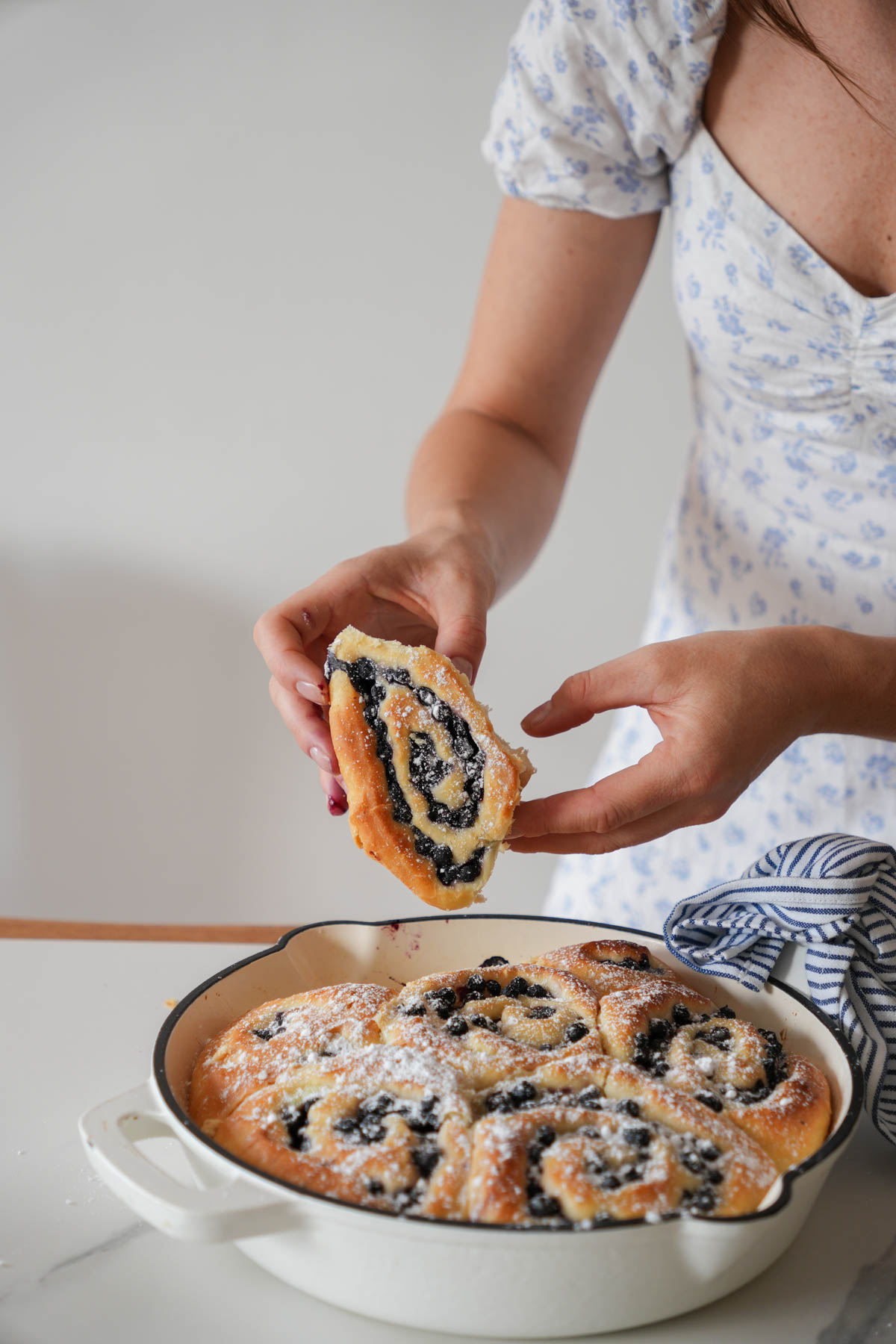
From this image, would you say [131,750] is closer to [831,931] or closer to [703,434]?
[703,434]

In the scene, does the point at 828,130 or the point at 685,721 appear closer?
the point at 685,721

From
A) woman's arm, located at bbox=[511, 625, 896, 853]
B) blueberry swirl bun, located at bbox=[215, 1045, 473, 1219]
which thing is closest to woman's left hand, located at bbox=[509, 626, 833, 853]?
woman's arm, located at bbox=[511, 625, 896, 853]

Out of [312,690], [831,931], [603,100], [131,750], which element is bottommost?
[131,750]

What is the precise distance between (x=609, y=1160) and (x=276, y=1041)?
0.27 meters

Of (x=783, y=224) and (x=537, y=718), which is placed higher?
(x=783, y=224)

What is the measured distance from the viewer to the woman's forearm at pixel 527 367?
1.35 meters

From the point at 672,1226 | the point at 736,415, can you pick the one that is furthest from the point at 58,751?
the point at 672,1226

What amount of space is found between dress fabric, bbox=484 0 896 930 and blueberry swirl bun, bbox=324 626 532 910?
55 centimetres

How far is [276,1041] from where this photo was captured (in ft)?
2.79

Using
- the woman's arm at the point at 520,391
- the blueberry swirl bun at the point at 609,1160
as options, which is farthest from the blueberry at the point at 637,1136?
the woman's arm at the point at 520,391

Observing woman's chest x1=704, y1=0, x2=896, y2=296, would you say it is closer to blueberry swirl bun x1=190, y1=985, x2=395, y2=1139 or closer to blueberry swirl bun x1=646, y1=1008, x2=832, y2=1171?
blueberry swirl bun x1=646, y1=1008, x2=832, y2=1171

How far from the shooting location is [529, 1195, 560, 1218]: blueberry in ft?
2.18

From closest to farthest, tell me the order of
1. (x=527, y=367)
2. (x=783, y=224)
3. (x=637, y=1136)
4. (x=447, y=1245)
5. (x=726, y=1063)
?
(x=447, y=1245), (x=637, y=1136), (x=726, y=1063), (x=783, y=224), (x=527, y=367)

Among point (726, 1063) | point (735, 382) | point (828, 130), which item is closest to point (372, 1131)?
point (726, 1063)
